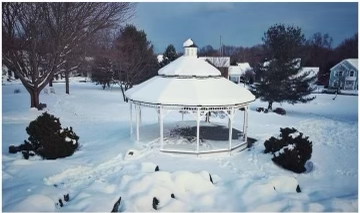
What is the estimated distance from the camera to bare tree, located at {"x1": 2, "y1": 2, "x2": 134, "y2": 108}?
40.9ft

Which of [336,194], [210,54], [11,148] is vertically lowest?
[336,194]

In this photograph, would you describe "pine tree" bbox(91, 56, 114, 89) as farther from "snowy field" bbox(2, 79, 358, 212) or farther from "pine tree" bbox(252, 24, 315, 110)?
"snowy field" bbox(2, 79, 358, 212)

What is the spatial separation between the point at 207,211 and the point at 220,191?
33.3 inches

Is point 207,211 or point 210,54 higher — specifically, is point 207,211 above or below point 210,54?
below

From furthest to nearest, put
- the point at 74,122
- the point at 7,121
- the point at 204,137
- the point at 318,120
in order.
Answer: the point at 318,120 < the point at 74,122 < the point at 7,121 < the point at 204,137

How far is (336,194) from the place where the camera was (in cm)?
693

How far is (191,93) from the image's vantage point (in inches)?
352

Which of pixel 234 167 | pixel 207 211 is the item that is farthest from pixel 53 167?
pixel 234 167

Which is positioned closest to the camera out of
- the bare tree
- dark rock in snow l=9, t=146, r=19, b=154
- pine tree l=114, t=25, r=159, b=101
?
dark rock in snow l=9, t=146, r=19, b=154

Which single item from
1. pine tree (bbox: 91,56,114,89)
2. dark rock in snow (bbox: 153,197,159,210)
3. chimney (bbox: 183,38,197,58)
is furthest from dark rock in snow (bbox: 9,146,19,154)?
pine tree (bbox: 91,56,114,89)

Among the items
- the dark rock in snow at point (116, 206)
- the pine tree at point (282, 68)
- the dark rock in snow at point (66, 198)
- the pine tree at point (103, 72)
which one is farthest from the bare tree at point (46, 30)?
the pine tree at point (103, 72)

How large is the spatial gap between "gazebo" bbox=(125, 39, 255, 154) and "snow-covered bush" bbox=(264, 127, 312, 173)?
1.37 m

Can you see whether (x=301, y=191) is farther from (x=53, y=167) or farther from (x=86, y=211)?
(x=53, y=167)

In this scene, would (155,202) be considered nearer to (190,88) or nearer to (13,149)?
(190,88)
